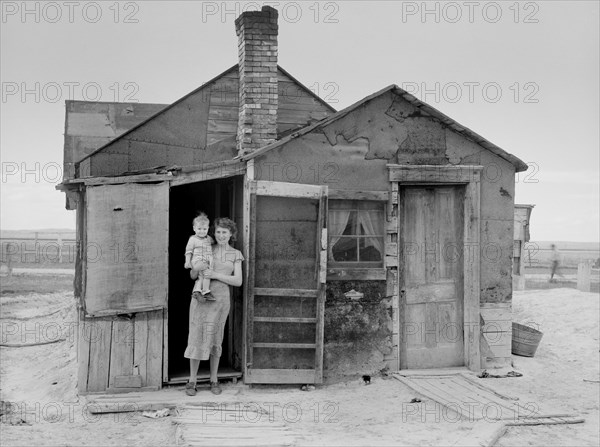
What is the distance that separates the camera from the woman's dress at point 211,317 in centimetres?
790

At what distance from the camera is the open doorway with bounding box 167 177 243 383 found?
8852mm

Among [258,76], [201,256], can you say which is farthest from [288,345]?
[258,76]

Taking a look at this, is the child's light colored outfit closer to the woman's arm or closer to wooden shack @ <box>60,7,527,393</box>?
the woman's arm

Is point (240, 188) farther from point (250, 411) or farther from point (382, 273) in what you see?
point (250, 411)

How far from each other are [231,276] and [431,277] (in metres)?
2.79

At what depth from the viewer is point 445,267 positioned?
9.14 m

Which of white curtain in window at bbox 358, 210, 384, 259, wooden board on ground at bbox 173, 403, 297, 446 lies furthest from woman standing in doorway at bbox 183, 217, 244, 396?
white curtain in window at bbox 358, 210, 384, 259

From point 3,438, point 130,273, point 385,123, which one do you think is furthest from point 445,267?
point 3,438

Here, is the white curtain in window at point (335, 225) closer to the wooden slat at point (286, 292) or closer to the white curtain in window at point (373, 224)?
the white curtain in window at point (373, 224)

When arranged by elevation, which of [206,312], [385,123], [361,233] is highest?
[385,123]

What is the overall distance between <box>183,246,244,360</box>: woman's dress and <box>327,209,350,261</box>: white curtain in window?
1.25 m

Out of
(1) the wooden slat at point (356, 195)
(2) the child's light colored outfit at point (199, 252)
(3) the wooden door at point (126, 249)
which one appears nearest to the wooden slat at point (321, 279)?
(1) the wooden slat at point (356, 195)

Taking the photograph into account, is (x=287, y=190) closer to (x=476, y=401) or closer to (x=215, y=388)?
(x=215, y=388)

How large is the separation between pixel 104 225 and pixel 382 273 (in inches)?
136
